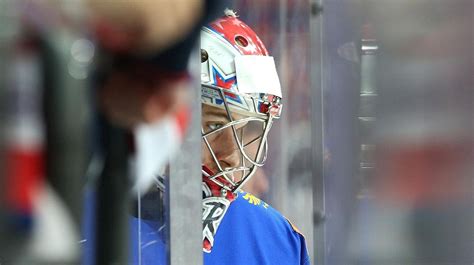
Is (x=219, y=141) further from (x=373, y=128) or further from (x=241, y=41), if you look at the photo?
(x=373, y=128)

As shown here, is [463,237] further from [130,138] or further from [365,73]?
[130,138]

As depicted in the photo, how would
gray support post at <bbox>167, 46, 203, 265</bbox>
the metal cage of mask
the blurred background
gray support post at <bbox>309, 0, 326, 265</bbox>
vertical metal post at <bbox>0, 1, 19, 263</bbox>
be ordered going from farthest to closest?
gray support post at <bbox>309, 0, 326, 265</bbox>, the blurred background, the metal cage of mask, gray support post at <bbox>167, 46, 203, 265</bbox>, vertical metal post at <bbox>0, 1, 19, 263</bbox>

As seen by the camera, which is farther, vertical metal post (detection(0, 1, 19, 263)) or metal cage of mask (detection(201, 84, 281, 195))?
metal cage of mask (detection(201, 84, 281, 195))

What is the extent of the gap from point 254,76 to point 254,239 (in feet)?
1.11

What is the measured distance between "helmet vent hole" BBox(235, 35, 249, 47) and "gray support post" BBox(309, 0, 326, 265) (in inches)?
27.2

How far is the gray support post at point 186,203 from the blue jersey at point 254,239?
1.59ft

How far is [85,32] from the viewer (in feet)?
1.71

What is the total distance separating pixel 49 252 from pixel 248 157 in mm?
1186

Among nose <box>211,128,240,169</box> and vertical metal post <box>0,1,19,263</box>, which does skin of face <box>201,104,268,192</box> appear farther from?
vertical metal post <box>0,1,19,263</box>

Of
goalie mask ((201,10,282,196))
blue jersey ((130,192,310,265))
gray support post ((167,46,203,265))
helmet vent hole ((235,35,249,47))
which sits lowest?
blue jersey ((130,192,310,265))

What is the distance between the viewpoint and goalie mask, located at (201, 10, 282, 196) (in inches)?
64.7

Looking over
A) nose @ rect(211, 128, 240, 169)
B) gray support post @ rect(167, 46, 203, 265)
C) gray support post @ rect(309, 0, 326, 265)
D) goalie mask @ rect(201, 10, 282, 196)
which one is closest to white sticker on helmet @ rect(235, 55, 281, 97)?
goalie mask @ rect(201, 10, 282, 196)

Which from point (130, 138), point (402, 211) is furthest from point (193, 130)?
point (402, 211)

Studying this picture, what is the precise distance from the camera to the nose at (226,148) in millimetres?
1696
